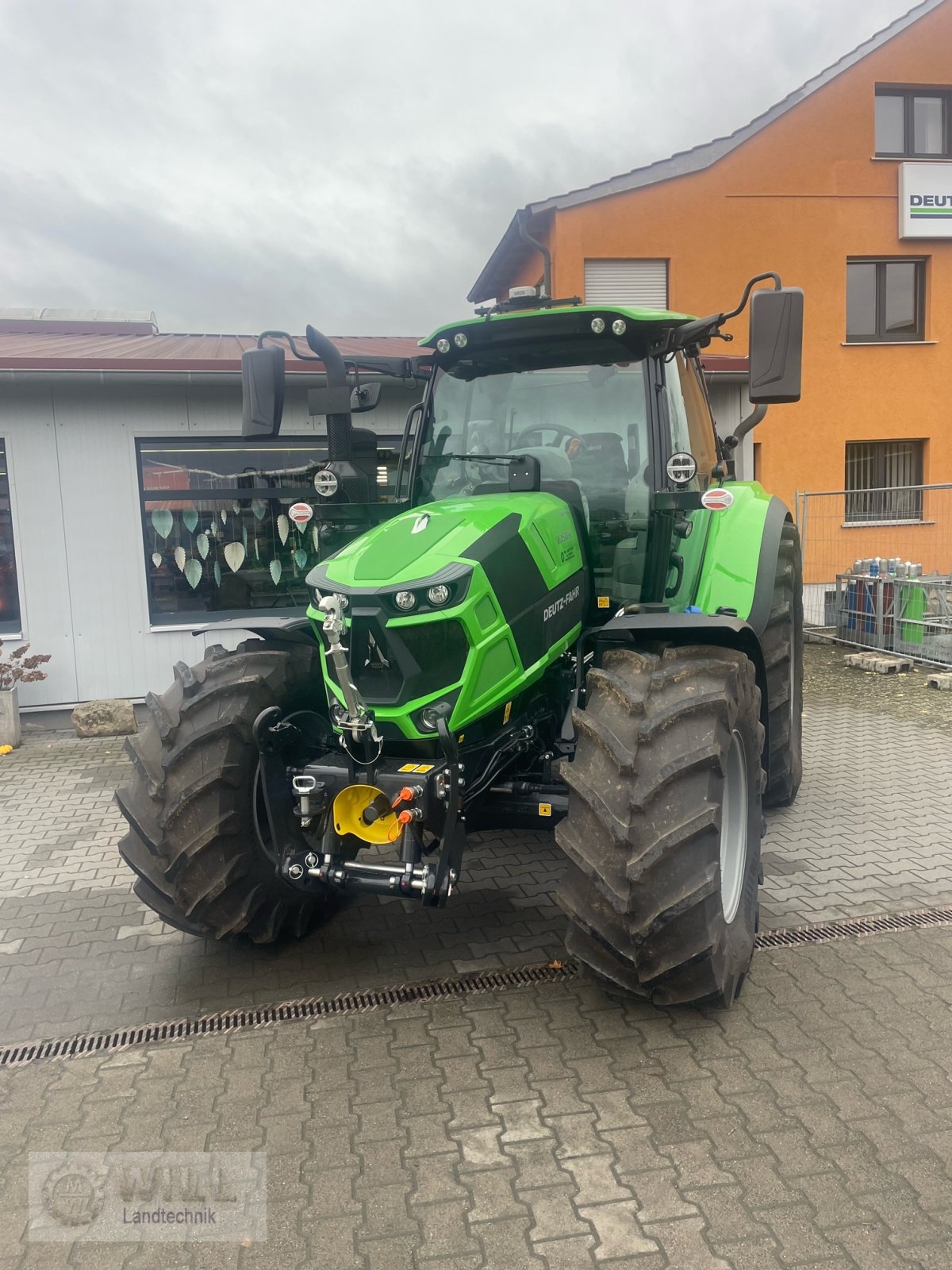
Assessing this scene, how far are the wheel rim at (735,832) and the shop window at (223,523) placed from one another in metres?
5.23

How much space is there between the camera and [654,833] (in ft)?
9.26

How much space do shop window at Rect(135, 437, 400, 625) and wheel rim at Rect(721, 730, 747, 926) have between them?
17.2ft

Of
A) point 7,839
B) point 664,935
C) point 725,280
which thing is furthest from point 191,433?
point 725,280

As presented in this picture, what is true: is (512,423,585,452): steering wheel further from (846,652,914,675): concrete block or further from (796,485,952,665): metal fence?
(796,485,952,665): metal fence

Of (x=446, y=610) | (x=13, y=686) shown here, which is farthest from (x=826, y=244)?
(x=446, y=610)

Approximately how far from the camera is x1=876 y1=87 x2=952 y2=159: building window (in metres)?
15.7

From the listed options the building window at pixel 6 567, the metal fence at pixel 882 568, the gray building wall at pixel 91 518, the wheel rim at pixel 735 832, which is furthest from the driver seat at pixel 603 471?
the metal fence at pixel 882 568

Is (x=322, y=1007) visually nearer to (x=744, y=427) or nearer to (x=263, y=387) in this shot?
(x=263, y=387)

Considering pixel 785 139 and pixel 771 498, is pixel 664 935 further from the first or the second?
pixel 785 139

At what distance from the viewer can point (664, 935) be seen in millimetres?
2840

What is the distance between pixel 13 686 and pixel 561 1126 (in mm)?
6431

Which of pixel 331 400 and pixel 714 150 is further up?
pixel 714 150

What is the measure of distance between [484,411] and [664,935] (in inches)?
93.0

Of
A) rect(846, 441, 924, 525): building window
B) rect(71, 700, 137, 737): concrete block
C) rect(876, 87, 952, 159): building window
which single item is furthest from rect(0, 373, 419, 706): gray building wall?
rect(876, 87, 952, 159): building window
